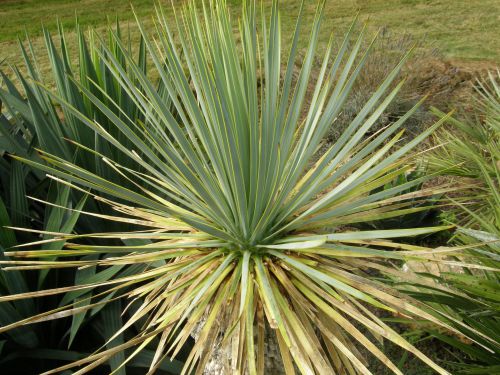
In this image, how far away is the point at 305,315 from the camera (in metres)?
1.53

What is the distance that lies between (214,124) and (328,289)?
0.64 metres

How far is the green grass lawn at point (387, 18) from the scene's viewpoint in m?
7.79

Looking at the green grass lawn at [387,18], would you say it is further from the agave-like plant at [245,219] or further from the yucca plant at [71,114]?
the agave-like plant at [245,219]

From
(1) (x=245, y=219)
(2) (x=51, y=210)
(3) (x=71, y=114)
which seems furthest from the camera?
(3) (x=71, y=114)

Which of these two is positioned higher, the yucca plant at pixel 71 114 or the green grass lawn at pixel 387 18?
the green grass lawn at pixel 387 18

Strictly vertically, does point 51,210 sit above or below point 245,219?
below

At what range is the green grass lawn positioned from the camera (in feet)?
25.5

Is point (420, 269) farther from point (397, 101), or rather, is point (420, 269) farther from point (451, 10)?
point (451, 10)

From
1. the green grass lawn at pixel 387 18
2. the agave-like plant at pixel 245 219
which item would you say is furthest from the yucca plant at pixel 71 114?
the green grass lawn at pixel 387 18

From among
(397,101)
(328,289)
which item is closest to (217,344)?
(328,289)

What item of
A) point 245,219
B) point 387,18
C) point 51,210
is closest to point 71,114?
point 51,210

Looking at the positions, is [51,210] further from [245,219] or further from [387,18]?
[387,18]

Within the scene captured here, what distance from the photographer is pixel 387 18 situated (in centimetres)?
898

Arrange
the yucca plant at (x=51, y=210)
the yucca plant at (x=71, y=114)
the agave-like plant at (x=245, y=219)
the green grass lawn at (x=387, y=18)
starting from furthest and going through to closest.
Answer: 1. the green grass lawn at (x=387, y=18)
2. the yucca plant at (x=71, y=114)
3. the yucca plant at (x=51, y=210)
4. the agave-like plant at (x=245, y=219)
